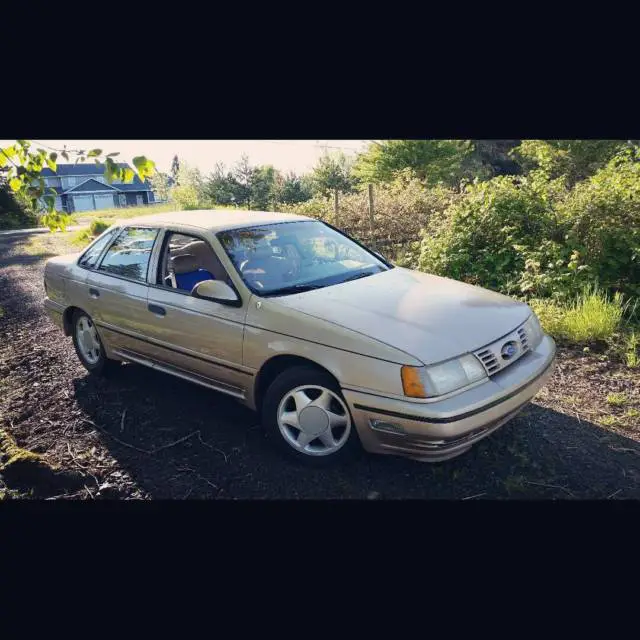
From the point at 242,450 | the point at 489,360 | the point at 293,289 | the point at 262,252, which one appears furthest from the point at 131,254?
the point at 489,360

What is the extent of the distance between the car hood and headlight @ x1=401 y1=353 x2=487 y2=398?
0.17 ft

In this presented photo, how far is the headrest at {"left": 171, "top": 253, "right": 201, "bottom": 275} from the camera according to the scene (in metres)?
3.82

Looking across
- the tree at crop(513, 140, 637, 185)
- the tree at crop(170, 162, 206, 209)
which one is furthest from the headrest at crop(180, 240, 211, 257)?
the tree at crop(513, 140, 637, 185)

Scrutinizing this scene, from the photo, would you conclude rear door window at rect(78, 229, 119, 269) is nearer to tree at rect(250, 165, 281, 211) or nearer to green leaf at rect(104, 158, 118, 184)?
green leaf at rect(104, 158, 118, 184)

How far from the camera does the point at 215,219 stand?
3955 millimetres

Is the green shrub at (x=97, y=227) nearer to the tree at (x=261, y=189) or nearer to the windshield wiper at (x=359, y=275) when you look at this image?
the tree at (x=261, y=189)

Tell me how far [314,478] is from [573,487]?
1493 millimetres

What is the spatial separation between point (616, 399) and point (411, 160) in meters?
17.9

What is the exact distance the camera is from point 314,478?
9.99ft

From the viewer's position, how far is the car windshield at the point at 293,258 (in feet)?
11.2

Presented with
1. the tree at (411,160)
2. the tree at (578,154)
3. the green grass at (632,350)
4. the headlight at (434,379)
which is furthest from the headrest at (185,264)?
the tree at (578,154)

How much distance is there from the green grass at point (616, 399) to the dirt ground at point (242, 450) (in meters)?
0.02

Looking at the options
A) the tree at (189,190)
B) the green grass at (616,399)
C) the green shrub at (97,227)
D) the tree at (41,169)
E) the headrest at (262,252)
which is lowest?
the green shrub at (97,227)

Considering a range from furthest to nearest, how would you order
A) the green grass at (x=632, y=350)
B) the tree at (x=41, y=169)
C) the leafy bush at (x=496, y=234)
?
the leafy bush at (x=496, y=234) → the green grass at (x=632, y=350) → the tree at (x=41, y=169)
